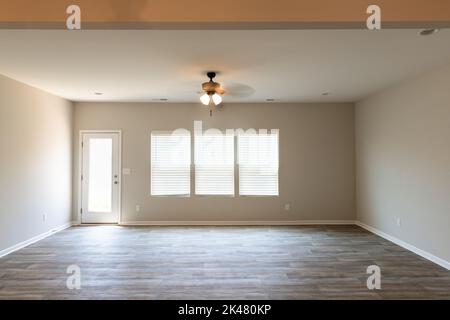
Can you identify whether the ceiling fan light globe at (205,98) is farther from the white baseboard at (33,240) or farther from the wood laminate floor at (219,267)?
the white baseboard at (33,240)

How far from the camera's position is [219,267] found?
3.96 m

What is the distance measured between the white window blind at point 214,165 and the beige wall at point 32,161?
9.09 ft

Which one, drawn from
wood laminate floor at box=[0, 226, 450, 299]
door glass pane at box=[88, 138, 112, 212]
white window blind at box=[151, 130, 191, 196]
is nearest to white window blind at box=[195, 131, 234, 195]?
white window blind at box=[151, 130, 191, 196]

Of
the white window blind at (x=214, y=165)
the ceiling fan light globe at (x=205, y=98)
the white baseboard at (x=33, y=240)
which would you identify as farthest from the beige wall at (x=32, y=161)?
the ceiling fan light globe at (x=205, y=98)

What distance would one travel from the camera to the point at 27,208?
16.9 ft

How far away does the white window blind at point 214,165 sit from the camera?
22.0ft

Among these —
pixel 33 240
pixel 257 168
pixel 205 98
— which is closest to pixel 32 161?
pixel 33 240

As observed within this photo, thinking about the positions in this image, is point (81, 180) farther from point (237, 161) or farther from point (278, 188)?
point (278, 188)

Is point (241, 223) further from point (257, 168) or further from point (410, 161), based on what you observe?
point (410, 161)

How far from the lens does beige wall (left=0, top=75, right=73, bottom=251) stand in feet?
15.3

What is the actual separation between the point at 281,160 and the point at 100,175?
3.98m

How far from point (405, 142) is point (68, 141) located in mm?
6461

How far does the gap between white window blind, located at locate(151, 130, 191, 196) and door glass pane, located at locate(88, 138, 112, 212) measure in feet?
3.16
